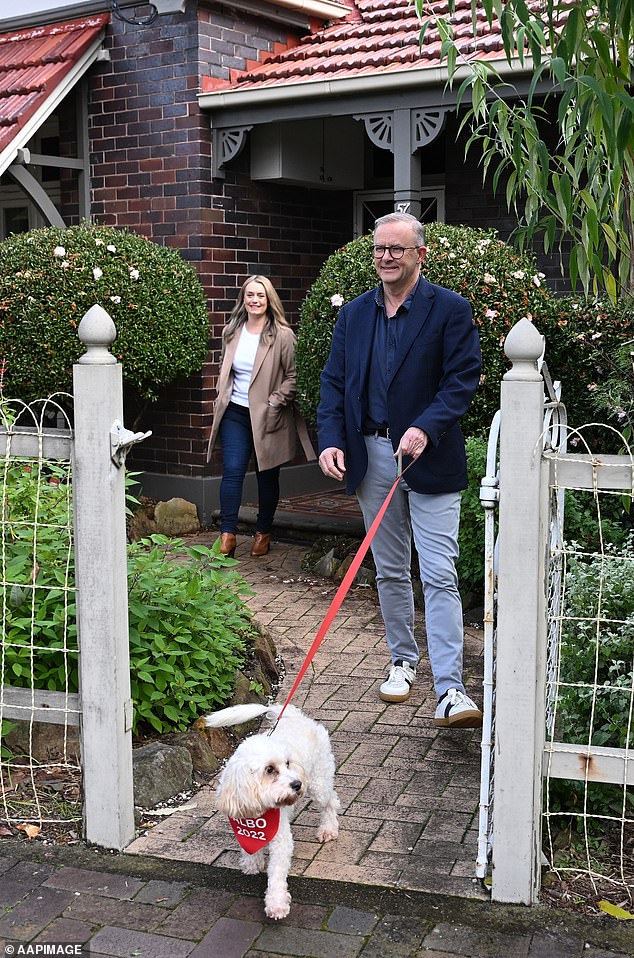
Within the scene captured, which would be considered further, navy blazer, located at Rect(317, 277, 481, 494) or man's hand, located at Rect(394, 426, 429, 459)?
navy blazer, located at Rect(317, 277, 481, 494)

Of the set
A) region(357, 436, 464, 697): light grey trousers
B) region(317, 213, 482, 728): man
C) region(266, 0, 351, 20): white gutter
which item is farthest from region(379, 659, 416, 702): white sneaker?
region(266, 0, 351, 20): white gutter

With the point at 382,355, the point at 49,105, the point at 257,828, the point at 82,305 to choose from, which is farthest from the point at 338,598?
the point at 49,105

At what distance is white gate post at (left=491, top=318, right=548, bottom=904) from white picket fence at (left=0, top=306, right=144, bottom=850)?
121cm

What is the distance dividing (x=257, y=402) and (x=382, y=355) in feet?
10.5

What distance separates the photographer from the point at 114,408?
364 centimetres

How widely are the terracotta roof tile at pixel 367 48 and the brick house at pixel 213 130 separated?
0.9 inches

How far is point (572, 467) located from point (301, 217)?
23.6ft

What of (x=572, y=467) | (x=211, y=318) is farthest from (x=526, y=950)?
(x=211, y=318)

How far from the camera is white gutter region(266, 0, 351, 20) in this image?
30.3ft

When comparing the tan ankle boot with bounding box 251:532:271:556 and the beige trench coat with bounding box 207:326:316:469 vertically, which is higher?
the beige trench coat with bounding box 207:326:316:469

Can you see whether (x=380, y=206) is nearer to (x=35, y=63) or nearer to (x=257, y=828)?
(x=35, y=63)

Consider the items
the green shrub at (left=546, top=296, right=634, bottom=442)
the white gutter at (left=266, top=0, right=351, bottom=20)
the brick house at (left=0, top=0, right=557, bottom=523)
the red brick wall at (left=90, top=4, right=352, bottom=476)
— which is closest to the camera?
the green shrub at (left=546, top=296, right=634, bottom=442)

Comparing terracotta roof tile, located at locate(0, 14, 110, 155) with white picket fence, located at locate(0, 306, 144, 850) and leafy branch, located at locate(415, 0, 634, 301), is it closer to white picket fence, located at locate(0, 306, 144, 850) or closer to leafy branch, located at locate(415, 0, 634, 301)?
leafy branch, located at locate(415, 0, 634, 301)

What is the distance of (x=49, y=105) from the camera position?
8.79m
